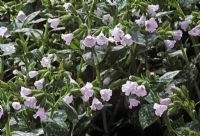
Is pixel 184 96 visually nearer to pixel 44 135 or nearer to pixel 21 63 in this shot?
pixel 44 135

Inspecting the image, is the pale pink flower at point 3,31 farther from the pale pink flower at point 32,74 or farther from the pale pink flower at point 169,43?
the pale pink flower at point 169,43

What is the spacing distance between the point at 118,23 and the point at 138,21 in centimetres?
6

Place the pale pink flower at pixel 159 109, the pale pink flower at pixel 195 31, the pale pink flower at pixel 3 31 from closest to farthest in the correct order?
the pale pink flower at pixel 159 109, the pale pink flower at pixel 195 31, the pale pink flower at pixel 3 31

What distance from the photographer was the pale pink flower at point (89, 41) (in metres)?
1.66

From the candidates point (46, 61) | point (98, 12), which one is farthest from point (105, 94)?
point (98, 12)

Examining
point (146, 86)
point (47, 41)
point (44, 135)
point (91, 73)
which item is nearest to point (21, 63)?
point (47, 41)

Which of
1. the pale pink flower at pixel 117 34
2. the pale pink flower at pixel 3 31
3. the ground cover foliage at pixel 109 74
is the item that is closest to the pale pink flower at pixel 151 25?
the ground cover foliage at pixel 109 74

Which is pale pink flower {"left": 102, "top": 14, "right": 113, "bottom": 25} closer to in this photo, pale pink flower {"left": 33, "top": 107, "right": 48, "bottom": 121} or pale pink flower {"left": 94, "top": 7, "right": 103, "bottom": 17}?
pale pink flower {"left": 94, "top": 7, "right": 103, "bottom": 17}

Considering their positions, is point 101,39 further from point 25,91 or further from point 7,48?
point 7,48

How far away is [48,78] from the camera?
1676mm

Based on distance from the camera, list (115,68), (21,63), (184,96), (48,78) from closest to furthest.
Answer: (184,96)
(48,78)
(115,68)
(21,63)

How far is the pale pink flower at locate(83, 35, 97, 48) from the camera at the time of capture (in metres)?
1.66

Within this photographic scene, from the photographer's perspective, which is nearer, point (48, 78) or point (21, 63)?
point (48, 78)

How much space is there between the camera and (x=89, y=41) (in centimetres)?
167
